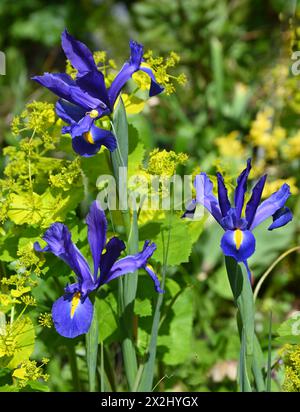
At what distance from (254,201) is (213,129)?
2.12m

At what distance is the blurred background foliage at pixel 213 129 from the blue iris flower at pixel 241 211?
240mm

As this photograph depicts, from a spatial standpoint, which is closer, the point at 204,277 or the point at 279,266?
the point at 204,277

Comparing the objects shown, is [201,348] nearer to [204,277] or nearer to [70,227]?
[204,277]

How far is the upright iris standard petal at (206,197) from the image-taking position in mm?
1201

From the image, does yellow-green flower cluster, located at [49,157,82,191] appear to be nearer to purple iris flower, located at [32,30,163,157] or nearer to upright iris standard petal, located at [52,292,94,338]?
purple iris flower, located at [32,30,163,157]

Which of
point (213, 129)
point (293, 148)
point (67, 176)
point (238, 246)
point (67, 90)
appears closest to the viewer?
point (238, 246)

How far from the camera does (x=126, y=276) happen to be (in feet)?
3.97

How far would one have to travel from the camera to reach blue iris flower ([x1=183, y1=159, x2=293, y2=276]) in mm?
1089

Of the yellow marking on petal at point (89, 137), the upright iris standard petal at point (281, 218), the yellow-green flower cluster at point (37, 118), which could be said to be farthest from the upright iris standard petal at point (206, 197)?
the yellow-green flower cluster at point (37, 118)

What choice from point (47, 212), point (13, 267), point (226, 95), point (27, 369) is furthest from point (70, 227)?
point (226, 95)

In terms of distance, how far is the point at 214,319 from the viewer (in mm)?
2590

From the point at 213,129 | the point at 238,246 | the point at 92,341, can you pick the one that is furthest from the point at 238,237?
the point at 213,129

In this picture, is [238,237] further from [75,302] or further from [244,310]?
[75,302]
